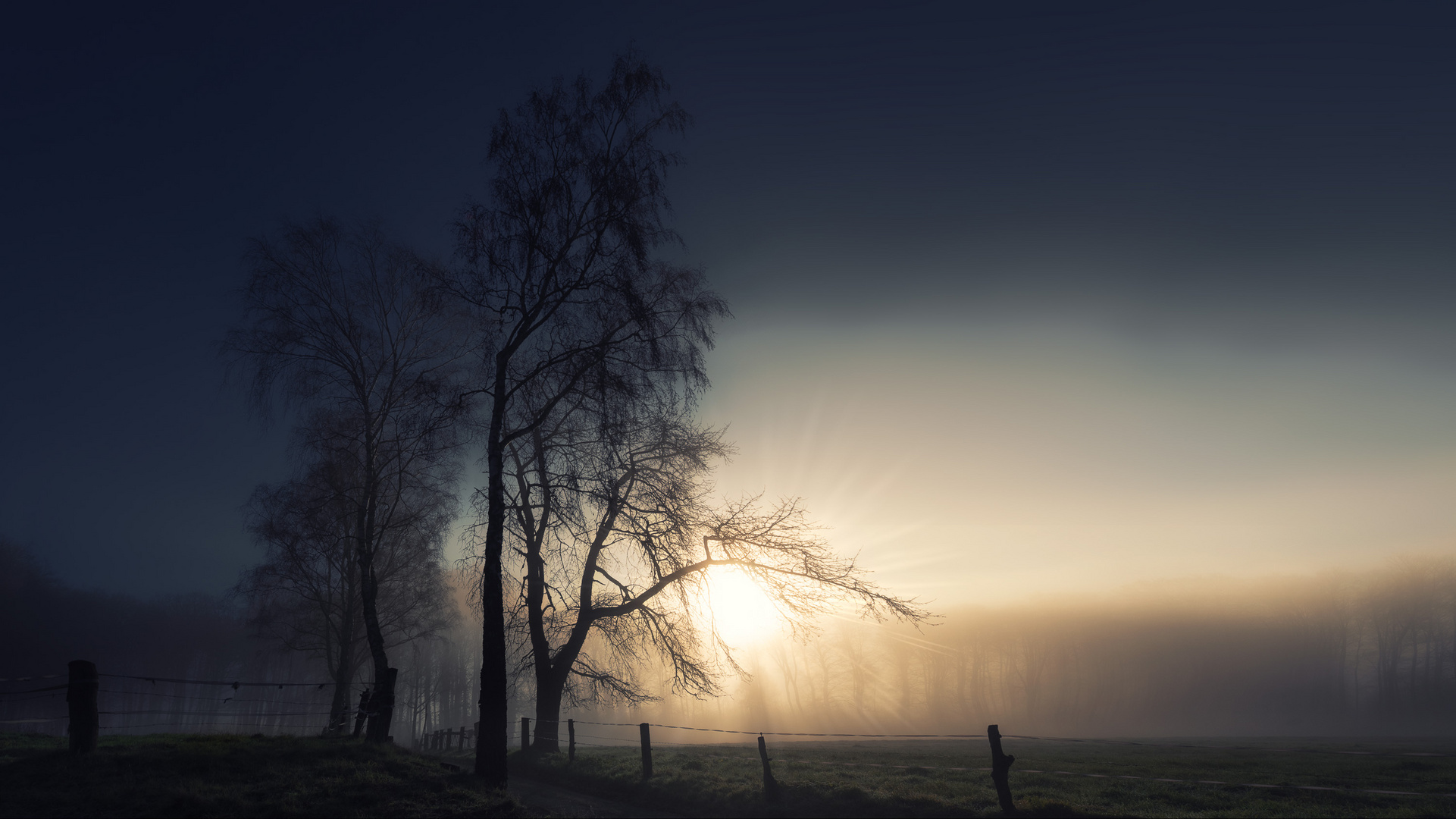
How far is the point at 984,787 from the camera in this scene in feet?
37.0

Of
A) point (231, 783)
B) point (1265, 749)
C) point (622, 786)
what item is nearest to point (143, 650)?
point (622, 786)

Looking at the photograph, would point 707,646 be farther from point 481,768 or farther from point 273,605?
point 273,605

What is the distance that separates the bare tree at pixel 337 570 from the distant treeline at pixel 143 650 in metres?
20.8

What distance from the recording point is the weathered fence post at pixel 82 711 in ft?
31.8

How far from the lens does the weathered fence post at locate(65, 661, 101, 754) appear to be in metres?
9.69

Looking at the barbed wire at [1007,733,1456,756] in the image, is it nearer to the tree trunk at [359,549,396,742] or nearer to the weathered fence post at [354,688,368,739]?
the tree trunk at [359,549,396,742]

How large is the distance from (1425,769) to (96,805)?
25.9m

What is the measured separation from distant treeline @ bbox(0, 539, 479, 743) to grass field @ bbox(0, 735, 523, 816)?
44.3 metres

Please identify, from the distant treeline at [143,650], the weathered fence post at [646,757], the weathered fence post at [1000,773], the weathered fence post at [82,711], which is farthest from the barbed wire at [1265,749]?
the distant treeline at [143,650]

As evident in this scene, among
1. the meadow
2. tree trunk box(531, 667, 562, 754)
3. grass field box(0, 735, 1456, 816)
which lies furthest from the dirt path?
tree trunk box(531, 667, 562, 754)

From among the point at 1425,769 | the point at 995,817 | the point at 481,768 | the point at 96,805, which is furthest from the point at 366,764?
the point at 1425,769

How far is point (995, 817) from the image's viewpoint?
9.46 metres

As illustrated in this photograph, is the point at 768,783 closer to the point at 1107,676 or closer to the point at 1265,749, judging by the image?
the point at 1265,749

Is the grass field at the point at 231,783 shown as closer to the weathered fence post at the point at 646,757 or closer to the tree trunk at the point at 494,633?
the tree trunk at the point at 494,633
